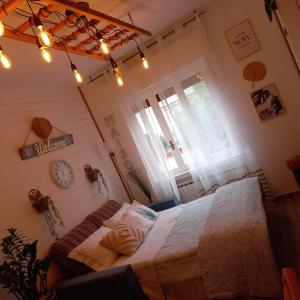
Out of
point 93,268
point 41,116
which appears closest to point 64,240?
point 93,268

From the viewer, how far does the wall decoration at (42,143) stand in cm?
351

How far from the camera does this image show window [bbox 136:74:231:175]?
13.9 ft

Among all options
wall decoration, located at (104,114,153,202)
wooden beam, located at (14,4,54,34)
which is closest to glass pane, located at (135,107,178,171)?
wall decoration, located at (104,114,153,202)

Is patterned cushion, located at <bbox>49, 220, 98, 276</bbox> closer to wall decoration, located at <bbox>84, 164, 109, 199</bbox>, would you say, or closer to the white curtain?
wall decoration, located at <bbox>84, 164, 109, 199</bbox>

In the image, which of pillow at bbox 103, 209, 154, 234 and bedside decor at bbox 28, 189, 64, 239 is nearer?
bedside decor at bbox 28, 189, 64, 239

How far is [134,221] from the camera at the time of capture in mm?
3494

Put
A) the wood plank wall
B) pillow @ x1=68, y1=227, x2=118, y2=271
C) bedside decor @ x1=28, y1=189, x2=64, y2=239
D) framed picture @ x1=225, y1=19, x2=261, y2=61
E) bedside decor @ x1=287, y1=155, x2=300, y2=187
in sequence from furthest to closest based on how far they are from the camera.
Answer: framed picture @ x1=225, y1=19, x2=261, y2=61, bedside decor @ x1=287, y1=155, x2=300, y2=187, bedside decor @ x1=28, y1=189, x2=64, y2=239, the wood plank wall, pillow @ x1=68, y1=227, x2=118, y2=271

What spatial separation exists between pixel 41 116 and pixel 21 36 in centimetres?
178

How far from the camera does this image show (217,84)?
13.5 ft

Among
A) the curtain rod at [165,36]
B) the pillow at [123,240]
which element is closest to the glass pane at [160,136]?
the curtain rod at [165,36]

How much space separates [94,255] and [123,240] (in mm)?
326

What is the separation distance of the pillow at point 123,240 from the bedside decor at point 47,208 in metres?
0.67

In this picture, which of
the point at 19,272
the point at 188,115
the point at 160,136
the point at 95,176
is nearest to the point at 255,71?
the point at 188,115

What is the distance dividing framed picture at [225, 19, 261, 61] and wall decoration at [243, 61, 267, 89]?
0.16 m
